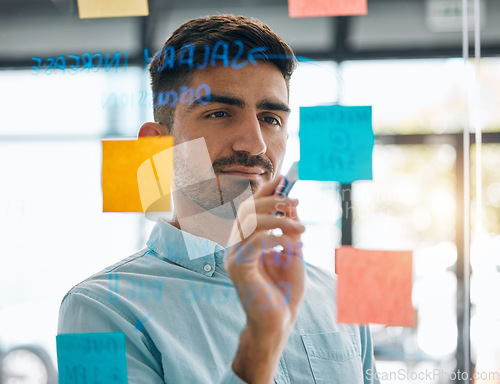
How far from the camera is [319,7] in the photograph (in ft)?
2.26

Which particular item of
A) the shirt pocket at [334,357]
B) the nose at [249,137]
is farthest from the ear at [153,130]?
the shirt pocket at [334,357]

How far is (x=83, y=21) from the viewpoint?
73 cm

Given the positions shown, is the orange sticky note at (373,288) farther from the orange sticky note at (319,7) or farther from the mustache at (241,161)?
the orange sticky note at (319,7)

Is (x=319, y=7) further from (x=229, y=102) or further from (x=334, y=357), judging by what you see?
(x=334, y=357)

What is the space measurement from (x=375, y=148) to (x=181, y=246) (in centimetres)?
35

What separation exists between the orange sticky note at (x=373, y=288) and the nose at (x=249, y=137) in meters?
0.21

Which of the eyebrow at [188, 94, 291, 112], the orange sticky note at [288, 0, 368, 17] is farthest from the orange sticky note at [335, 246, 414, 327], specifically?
the orange sticky note at [288, 0, 368, 17]

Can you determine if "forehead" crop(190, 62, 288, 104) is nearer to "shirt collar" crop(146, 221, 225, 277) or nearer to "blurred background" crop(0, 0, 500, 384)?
"blurred background" crop(0, 0, 500, 384)

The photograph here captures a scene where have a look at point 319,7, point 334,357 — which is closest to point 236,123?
point 319,7

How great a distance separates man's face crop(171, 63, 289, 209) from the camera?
63 centimetres

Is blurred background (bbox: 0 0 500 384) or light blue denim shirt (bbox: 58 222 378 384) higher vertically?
blurred background (bbox: 0 0 500 384)

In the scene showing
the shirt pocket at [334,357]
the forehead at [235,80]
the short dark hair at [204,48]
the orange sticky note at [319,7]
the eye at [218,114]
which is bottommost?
the shirt pocket at [334,357]

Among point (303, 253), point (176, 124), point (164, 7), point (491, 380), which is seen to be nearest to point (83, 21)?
point (164, 7)

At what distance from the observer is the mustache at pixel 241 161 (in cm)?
63
